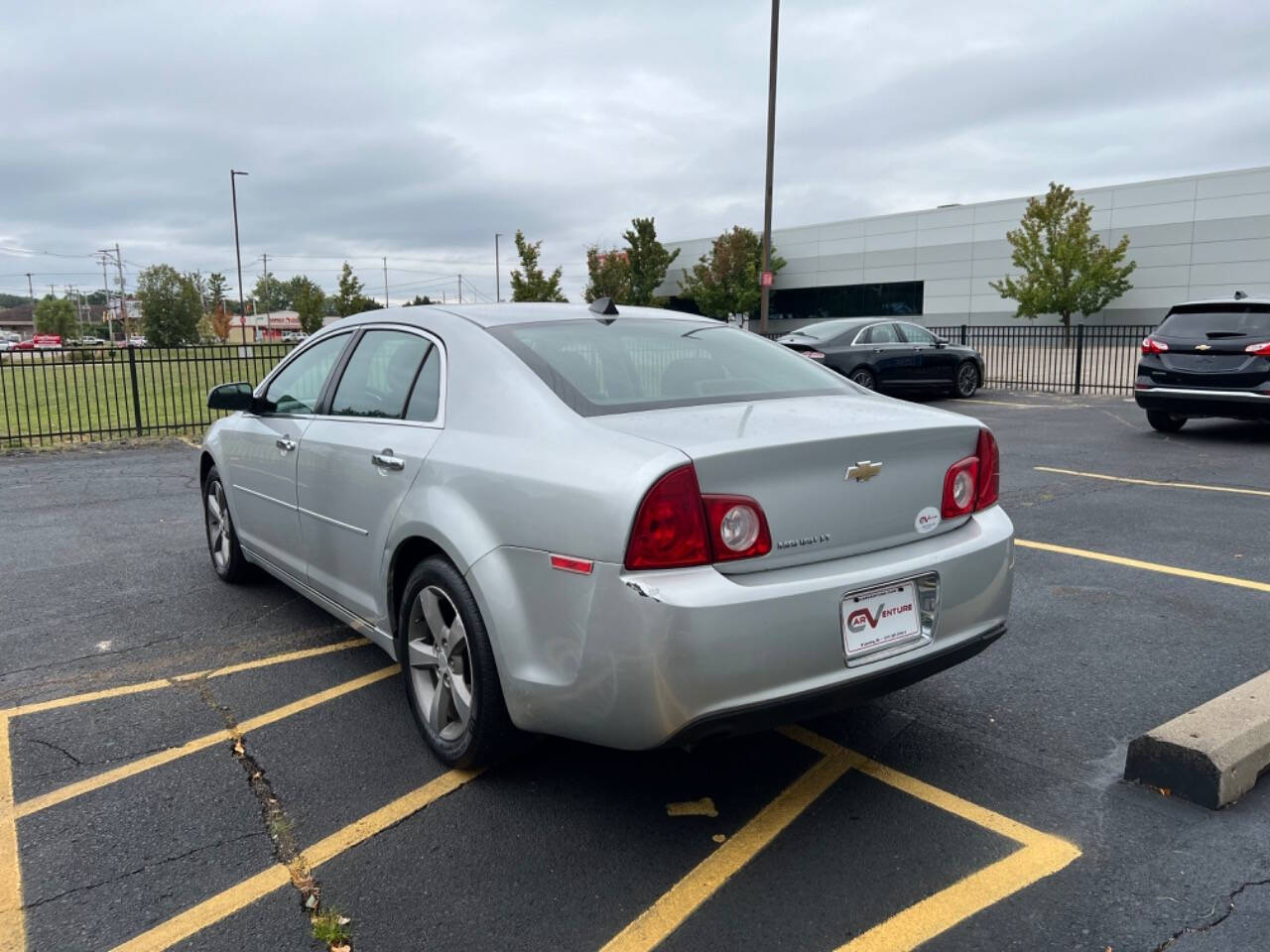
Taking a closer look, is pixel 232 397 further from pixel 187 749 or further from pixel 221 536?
pixel 187 749

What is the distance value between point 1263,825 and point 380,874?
2.58 metres

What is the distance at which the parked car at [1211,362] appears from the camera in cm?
1048

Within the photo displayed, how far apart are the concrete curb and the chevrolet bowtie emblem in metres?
1.28

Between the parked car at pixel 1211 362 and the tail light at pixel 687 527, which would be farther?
the parked car at pixel 1211 362

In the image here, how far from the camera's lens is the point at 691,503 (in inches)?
102

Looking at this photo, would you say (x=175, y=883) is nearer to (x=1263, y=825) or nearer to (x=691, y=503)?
(x=691, y=503)

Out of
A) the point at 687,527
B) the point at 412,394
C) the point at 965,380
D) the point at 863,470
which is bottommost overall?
the point at 965,380

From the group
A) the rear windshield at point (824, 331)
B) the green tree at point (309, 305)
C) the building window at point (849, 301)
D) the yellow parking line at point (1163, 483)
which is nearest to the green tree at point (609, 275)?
the building window at point (849, 301)

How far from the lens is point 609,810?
3025mm

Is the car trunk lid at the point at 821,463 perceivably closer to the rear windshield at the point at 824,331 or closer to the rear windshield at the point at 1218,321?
the rear windshield at the point at 1218,321

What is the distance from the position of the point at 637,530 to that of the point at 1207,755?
194 centimetres

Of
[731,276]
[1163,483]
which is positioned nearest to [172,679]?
[1163,483]

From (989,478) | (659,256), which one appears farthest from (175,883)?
(659,256)

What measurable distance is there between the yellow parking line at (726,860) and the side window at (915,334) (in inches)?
568
